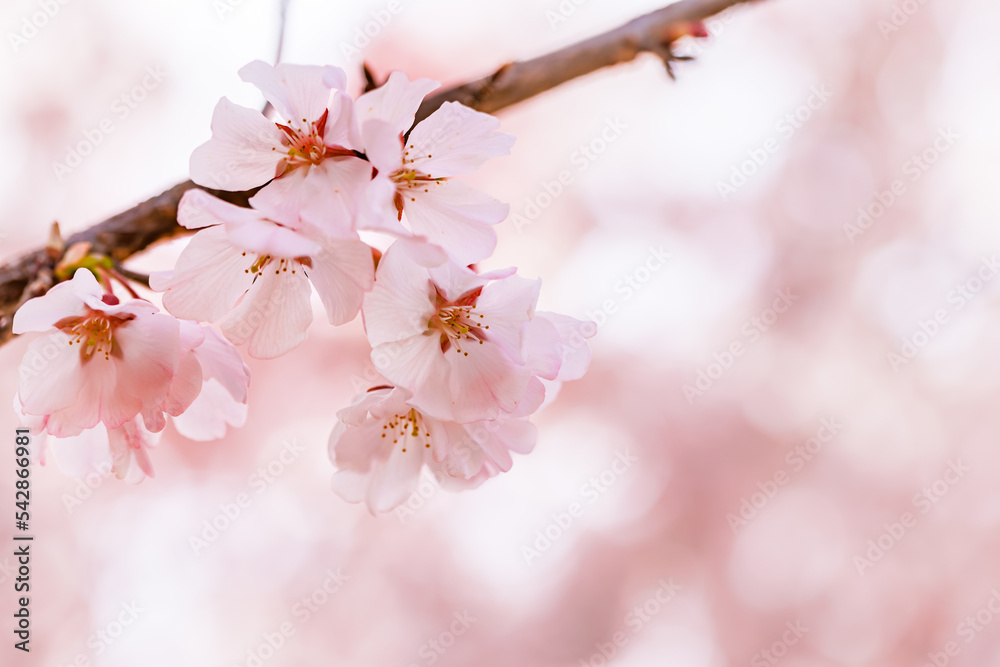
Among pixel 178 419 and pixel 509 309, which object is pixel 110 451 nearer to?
pixel 178 419

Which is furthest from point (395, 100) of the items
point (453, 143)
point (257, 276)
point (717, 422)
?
point (717, 422)

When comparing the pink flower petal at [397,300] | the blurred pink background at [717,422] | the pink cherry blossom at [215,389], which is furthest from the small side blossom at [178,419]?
the blurred pink background at [717,422]

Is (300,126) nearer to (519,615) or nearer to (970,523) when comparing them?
(519,615)

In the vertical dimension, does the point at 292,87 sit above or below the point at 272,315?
above

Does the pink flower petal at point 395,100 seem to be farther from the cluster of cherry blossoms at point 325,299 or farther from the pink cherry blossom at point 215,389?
the pink cherry blossom at point 215,389

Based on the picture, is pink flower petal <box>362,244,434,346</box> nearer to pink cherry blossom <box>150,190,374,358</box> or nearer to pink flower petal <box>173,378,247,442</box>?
pink cherry blossom <box>150,190,374,358</box>

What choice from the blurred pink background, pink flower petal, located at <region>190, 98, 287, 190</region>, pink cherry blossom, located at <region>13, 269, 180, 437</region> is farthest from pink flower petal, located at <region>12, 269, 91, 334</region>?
the blurred pink background

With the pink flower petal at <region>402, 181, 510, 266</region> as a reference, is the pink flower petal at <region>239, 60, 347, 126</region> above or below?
above

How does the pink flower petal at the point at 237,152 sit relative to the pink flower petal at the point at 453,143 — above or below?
above
